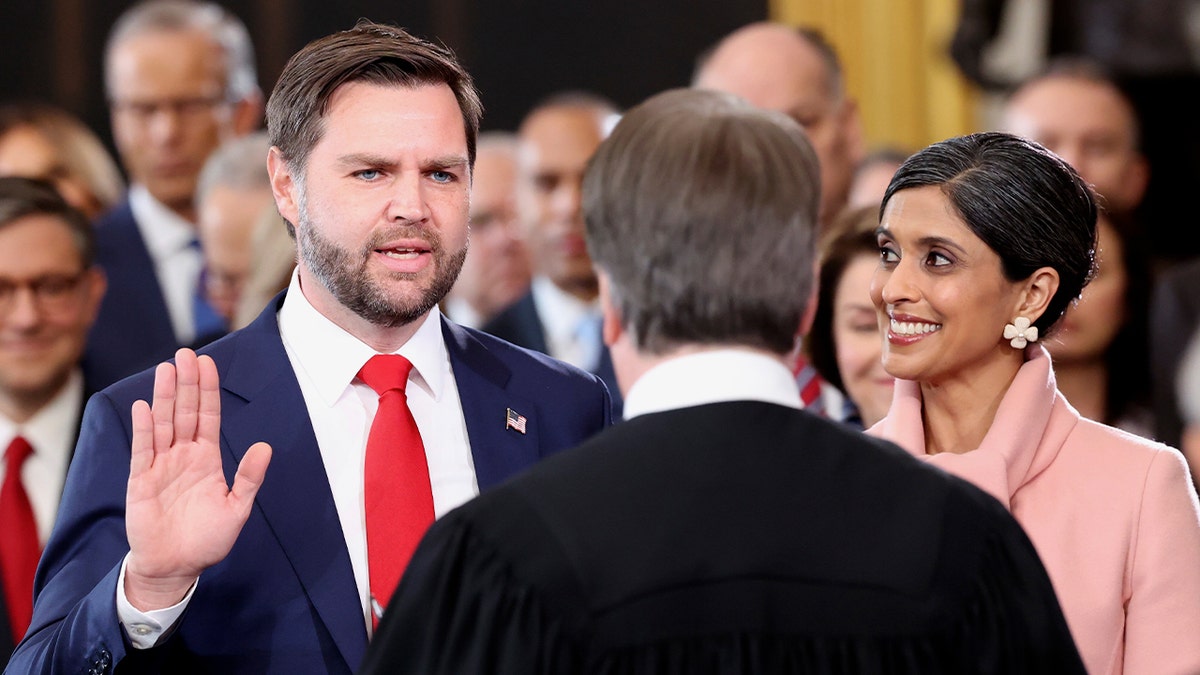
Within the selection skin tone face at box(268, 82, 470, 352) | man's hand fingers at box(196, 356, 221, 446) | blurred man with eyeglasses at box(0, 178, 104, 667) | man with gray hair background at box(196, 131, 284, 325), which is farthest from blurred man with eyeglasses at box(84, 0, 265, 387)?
man's hand fingers at box(196, 356, 221, 446)

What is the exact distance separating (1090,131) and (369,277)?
335 centimetres

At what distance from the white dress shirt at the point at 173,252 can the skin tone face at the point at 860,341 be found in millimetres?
2254

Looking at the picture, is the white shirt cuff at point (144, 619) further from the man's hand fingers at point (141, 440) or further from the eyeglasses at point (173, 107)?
the eyeglasses at point (173, 107)

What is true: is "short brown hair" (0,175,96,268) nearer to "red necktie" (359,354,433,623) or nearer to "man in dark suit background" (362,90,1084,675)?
"red necktie" (359,354,433,623)

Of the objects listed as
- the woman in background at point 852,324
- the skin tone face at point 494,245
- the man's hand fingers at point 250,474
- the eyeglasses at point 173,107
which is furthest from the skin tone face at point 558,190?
the man's hand fingers at point 250,474

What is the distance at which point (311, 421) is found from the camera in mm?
2557

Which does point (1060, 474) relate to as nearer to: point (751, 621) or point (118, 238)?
point (751, 621)

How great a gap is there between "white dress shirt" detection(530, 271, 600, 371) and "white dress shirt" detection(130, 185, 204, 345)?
3.52ft

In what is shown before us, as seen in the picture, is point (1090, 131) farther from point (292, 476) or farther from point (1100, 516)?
point (292, 476)

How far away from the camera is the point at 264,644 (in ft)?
7.82

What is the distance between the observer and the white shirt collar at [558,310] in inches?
214

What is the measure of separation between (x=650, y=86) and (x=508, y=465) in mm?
5282

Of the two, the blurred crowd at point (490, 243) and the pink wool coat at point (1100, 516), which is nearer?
the pink wool coat at point (1100, 516)

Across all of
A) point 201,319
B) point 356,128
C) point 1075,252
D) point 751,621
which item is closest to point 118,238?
point 201,319
